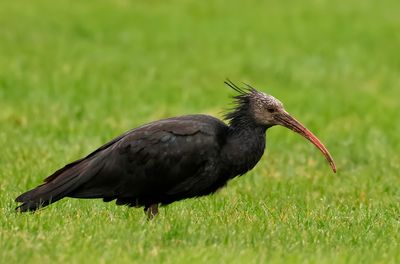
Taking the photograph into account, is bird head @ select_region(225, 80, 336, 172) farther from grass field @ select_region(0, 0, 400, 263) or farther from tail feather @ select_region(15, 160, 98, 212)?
tail feather @ select_region(15, 160, 98, 212)

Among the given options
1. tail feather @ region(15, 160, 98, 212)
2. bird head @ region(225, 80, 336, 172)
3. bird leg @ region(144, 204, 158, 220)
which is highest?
bird head @ region(225, 80, 336, 172)

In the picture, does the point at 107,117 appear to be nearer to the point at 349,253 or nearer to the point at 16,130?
the point at 16,130

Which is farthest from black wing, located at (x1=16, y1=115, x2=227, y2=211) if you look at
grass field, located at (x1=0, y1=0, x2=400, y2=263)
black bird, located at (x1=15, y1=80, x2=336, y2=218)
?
grass field, located at (x1=0, y1=0, x2=400, y2=263)

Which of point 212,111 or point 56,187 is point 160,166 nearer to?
point 56,187

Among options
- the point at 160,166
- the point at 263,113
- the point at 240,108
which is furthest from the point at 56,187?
the point at 263,113

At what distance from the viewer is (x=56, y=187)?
805cm

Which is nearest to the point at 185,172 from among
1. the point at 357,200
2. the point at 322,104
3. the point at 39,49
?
the point at 357,200

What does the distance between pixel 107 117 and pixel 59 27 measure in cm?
876

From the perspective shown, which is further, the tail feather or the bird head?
the bird head

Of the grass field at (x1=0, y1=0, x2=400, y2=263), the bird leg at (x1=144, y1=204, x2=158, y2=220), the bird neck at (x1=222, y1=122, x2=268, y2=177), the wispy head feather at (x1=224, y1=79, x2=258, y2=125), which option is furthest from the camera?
the wispy head feather at (x1=224, y1=79, x2=258, y2=125)

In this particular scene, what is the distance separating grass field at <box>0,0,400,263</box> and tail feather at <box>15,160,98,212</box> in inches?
6.2

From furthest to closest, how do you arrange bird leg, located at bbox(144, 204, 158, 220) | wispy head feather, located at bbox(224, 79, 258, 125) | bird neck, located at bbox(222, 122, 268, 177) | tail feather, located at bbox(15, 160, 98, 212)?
wispy head feather, located at bbox(224, 79, 258, 125), bird leg, located at bbox(144, 204, 158, 220), bird neck, located at bbox(222, 122, 268, 177), tail feather, located at bbox(15, 160, 98, 212)

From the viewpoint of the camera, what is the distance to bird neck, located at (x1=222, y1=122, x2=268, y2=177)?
26.6 ft

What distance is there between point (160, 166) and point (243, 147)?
71 cm
